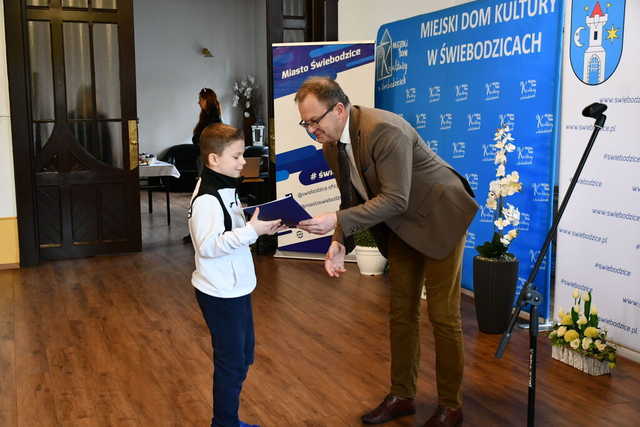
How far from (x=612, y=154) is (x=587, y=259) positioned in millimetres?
633

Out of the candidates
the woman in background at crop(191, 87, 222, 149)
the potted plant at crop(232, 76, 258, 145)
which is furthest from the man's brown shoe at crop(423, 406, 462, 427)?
the potted plant at crop(232, 76, 258, 145)

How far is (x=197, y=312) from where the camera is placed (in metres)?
5.14

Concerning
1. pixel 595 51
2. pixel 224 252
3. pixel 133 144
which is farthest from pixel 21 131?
pixel 595 51

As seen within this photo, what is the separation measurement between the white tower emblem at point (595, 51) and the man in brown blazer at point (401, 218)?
1.61 meters

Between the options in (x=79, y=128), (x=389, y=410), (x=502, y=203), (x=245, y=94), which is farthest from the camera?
(x=245, y=94)

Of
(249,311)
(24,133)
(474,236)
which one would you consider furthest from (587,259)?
(24,133)

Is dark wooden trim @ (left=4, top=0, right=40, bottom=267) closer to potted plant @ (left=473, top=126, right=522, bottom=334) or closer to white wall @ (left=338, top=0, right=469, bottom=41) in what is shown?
white wall @ (left=338, top=0, right=469, bottom=41)

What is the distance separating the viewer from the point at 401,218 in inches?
118

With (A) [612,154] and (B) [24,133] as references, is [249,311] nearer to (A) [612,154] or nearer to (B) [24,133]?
(A) [612,154]

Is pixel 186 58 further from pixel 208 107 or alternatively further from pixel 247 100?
pixel 208 107

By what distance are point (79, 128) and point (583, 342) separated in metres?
4.90

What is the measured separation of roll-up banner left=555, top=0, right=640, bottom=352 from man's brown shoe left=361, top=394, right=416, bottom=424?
1.50 m

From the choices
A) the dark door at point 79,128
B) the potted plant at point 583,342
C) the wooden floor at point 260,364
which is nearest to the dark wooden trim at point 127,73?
the dark door at point 79,128

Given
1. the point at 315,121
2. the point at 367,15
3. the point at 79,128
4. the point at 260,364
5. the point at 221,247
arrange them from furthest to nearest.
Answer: the point at 367,15 → the point at 79,128 → the point at 260,364 → the point at 315,121 → the point at 221,247
